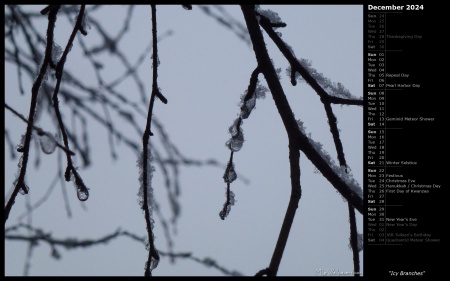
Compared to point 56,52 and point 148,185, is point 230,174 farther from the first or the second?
point 56,52

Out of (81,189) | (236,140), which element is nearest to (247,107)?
(236,140)

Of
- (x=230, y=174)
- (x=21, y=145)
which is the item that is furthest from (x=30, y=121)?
(x=230, y=174)

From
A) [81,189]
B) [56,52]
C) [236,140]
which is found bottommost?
[81,189]

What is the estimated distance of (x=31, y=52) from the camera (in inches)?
Answer: 65.9

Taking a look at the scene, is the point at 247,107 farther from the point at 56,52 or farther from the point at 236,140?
the point at 56,52

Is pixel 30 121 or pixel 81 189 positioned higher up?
pixel 30 121

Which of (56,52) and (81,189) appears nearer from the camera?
(81,189)

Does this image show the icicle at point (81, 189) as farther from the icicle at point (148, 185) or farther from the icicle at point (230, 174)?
the icicle at point (230, 174)

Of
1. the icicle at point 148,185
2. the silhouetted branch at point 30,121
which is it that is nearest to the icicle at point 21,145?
the silhouetted branch at point 30,121

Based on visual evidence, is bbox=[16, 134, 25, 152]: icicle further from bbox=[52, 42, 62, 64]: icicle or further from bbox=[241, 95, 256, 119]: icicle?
bbox=[241, 95, 256, 119]: icicle

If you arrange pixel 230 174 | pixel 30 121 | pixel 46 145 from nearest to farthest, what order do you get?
pixel 46 145, pixel 30 121, pixel 230 174

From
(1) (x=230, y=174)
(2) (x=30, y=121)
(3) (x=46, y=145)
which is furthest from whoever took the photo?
(1) (x=230, y=174)
